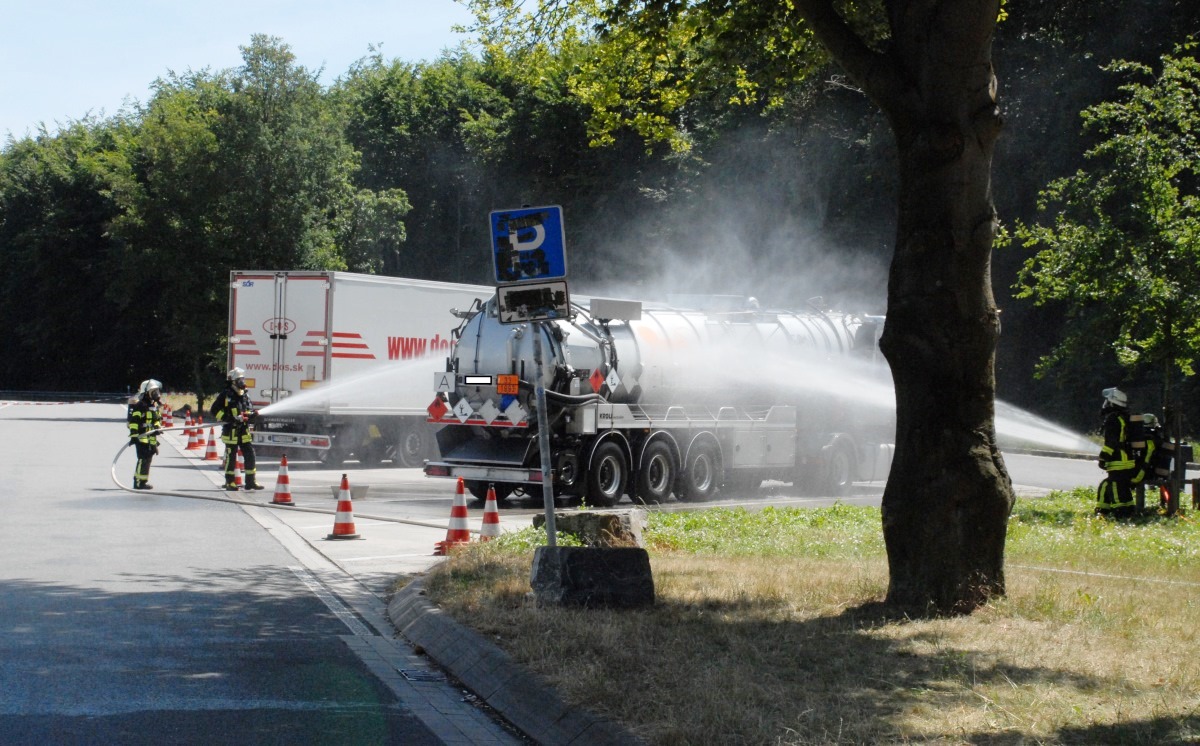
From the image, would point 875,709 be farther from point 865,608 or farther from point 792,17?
point 792,17

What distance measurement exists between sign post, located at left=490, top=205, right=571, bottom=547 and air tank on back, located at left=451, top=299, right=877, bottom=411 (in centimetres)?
808

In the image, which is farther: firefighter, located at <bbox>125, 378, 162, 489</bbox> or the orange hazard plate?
firefighter, located at <bbox>125, 378, 162, 489</bbox>

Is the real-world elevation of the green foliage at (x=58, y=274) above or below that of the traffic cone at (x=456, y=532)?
above

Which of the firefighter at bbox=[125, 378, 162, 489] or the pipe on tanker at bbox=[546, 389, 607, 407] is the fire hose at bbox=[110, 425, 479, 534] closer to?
the firefighter at bbox=[125, 378, 162, 489]

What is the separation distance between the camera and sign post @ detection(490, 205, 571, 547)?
884 cm

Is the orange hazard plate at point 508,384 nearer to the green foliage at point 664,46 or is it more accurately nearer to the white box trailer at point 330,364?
the green foliage at point 664,46

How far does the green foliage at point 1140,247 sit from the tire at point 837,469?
4887 mm

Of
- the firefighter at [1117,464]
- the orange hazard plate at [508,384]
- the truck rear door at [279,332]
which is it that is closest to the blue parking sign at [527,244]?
the orange hazard plate at [508,384]

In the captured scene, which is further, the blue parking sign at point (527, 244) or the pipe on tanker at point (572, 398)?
the pipe on tanker at point (572, 398)

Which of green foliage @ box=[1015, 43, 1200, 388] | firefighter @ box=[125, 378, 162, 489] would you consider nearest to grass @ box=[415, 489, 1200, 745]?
green foliage @ box=[1015, 43, 1200, 388]

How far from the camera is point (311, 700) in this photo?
666cm

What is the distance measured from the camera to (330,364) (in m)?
24.7

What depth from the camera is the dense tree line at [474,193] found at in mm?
36344

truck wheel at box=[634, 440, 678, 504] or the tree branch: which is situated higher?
the tree branch
